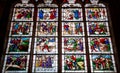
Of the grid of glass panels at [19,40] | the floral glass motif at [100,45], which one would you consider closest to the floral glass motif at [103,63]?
the floral glass motif at [100,45]

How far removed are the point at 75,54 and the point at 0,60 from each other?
1997 millimetres

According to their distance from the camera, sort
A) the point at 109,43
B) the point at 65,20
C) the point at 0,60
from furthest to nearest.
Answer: the point at 65,20 → the point at 109,43 → the point at 0,60

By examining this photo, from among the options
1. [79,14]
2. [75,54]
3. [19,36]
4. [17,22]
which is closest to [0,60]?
[19,36]

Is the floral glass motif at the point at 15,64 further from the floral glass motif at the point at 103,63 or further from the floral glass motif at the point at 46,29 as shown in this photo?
the floral glass motif at the point at 103,63

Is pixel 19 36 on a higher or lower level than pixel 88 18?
lower

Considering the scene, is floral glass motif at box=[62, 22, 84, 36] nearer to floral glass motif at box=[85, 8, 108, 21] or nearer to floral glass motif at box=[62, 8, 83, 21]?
floral glass motif at box=[62, 8, 83, 21]

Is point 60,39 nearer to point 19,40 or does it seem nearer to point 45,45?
point 45,45

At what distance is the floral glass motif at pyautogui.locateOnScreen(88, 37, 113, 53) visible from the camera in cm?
745

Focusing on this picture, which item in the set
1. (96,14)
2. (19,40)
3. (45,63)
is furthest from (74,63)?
(96,14)

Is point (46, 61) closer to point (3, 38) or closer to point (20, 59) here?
point (20, 59)

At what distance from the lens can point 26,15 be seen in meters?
8.30

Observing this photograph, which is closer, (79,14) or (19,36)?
(19,36)

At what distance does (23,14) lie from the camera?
8.36 m

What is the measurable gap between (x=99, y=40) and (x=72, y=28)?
0.87 meters
